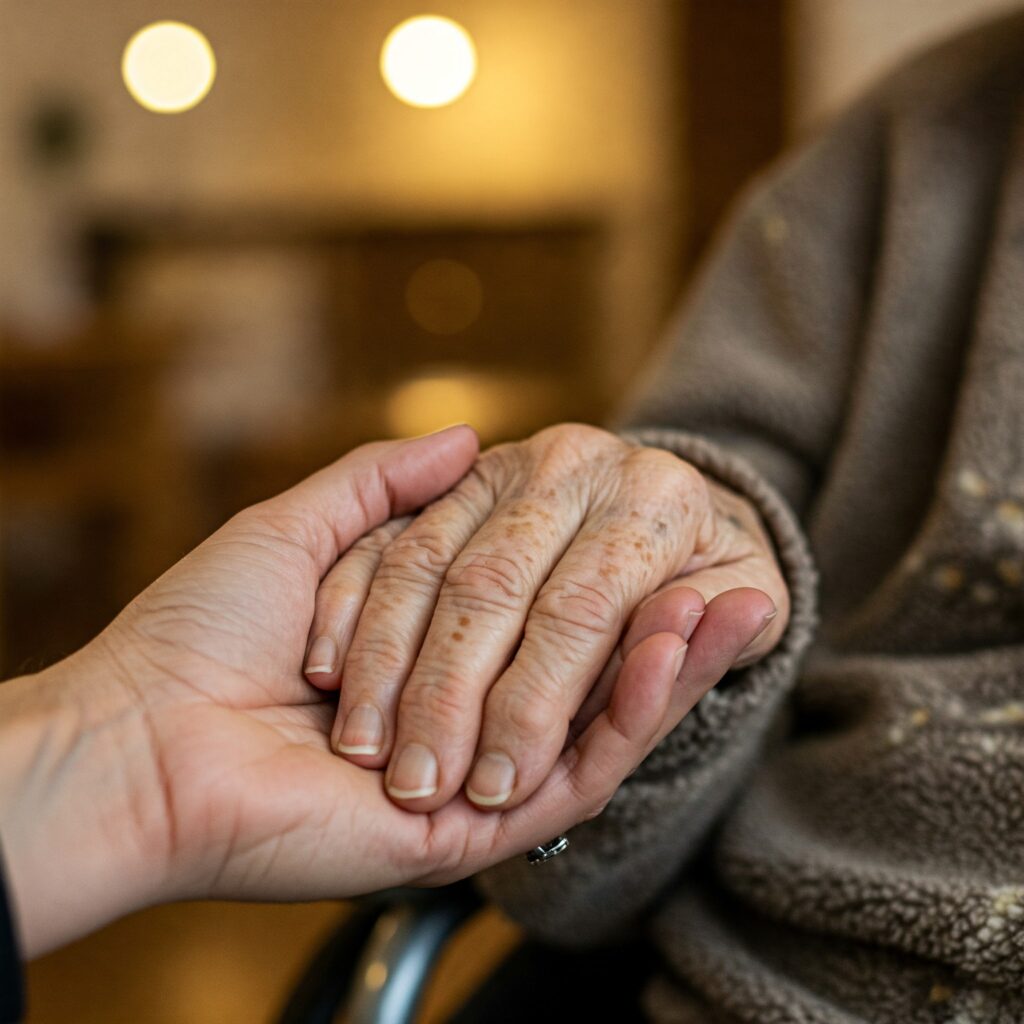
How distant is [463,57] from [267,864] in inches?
138

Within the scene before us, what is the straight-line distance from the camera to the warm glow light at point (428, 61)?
3.33m

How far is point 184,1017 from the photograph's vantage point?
1.34m

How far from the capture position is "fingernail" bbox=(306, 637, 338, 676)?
0.42m

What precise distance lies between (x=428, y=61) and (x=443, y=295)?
0.79m

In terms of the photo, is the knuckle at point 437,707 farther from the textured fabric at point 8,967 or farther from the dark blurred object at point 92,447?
the dark blurred object at point 92,447

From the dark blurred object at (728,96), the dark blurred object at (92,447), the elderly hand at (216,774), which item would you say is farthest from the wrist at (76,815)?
the dark blurred object at (728,96)

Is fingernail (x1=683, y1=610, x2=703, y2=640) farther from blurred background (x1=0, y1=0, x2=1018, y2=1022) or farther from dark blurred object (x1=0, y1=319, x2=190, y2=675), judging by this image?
blurred background (x1=0, y1=0, x2=1018, y2=1022)

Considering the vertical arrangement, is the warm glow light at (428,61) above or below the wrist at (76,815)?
above

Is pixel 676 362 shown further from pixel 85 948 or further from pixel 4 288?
pixel 4 288

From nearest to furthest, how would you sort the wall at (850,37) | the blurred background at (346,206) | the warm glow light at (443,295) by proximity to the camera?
1. the wall at (850,37)
2. the blurred background at (346,206)
3. the warm glow light at (443,295)

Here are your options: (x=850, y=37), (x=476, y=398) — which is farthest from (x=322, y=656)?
(x=476, y=398)

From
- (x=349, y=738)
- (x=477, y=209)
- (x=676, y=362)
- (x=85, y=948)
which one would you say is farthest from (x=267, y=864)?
(x=477, y=209)

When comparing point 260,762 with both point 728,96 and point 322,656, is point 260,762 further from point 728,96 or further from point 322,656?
point 728,96

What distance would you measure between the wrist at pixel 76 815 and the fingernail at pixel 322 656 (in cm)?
7
